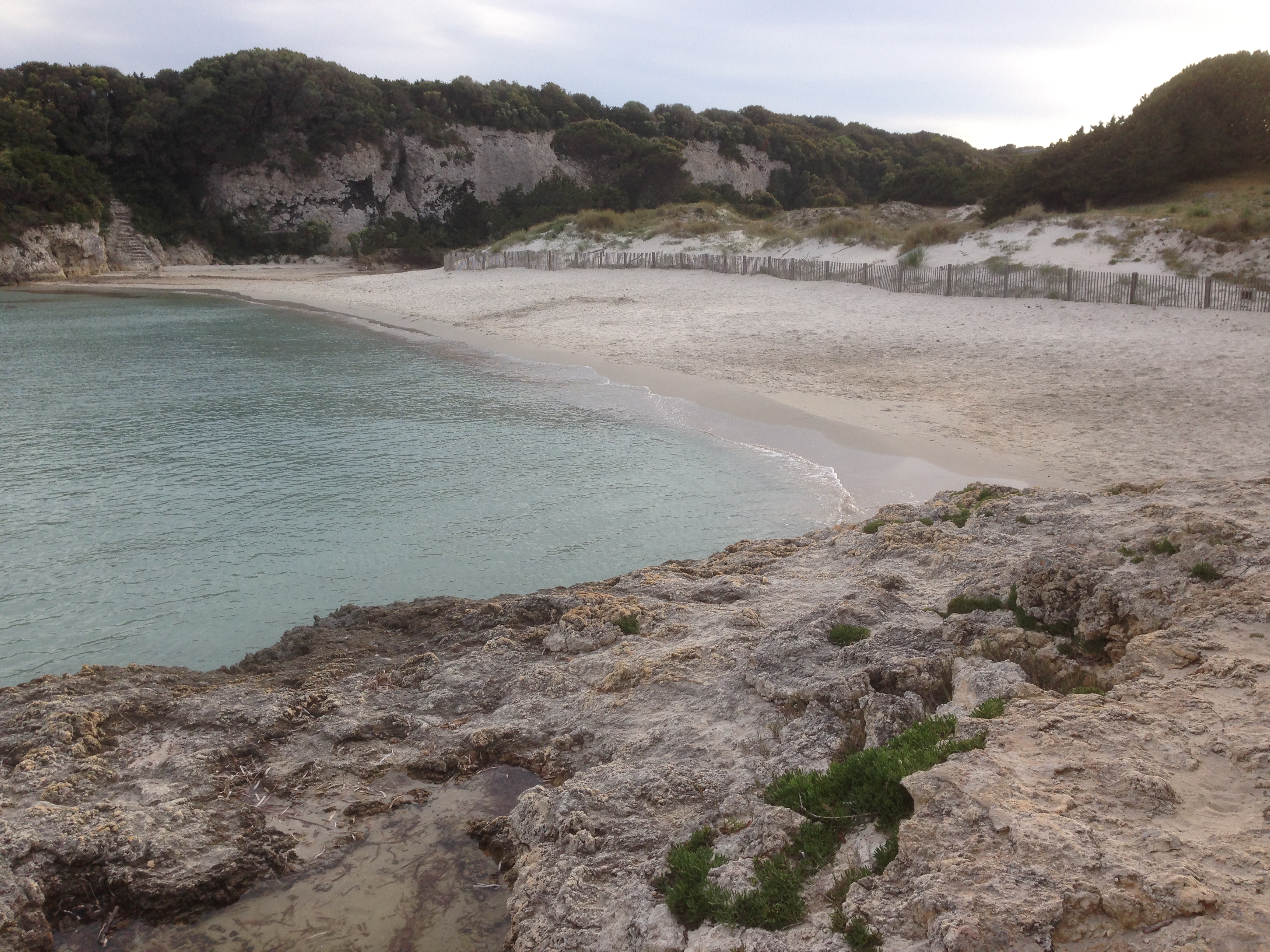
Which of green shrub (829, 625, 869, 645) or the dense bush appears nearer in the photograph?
green shrub (829, 625, 869, 645)

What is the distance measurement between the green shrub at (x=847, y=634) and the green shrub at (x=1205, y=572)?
1.99 meters

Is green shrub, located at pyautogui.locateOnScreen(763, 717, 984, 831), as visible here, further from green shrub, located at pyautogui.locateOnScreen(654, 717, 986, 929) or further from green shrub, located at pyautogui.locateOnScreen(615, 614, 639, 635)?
green shrub, located at pyautogui.locateOnScreen(615, 614, 639, 635)

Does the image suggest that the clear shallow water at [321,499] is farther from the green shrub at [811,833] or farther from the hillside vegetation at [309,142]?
the hillside vegetation at [309,142]

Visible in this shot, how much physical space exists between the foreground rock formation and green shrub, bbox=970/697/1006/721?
8cm

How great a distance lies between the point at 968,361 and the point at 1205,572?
12052 millimetres

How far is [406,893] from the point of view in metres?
4.34

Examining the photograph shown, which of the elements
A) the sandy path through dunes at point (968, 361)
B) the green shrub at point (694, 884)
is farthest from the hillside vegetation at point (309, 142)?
the green shrub at point (694, 884)

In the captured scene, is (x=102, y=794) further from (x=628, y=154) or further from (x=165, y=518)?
(x=628, y=154)

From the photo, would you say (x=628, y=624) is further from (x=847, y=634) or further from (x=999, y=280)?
(x=999, y=280)

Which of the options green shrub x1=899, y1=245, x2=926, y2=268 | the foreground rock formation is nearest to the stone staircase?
green shrub x1=899, y1=245, x2=926, y2=268

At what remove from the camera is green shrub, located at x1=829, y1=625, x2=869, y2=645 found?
5.57 meters

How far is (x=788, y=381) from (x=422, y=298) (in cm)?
2160

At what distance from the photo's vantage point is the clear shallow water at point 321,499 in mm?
8258

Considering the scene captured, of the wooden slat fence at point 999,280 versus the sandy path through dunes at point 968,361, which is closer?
the sandy path through dunes at point 968,361
